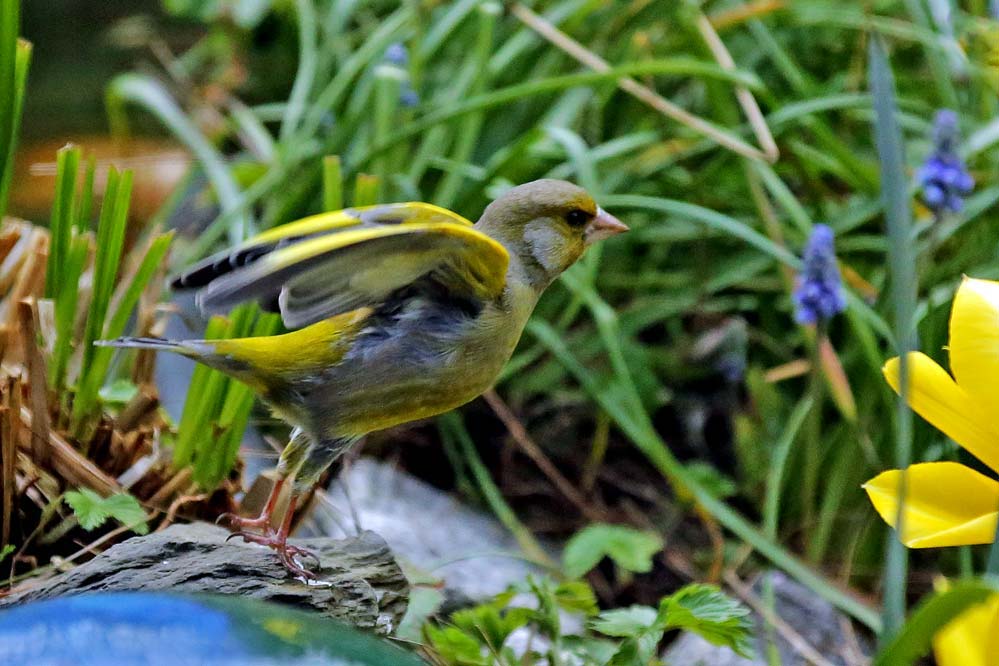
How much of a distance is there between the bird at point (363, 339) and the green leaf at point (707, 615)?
347 mm

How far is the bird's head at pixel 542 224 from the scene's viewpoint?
60.7 inches

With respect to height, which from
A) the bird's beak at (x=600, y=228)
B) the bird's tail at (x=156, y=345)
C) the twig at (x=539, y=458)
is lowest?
the twig at (x=539, y=458)

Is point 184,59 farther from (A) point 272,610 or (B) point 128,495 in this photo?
(A) point 272,610

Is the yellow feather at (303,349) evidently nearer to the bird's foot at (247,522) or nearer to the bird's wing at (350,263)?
the bird's wing at (350,263)

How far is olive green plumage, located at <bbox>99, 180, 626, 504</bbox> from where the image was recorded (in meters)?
1.25

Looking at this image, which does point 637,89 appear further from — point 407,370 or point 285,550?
point 285,550

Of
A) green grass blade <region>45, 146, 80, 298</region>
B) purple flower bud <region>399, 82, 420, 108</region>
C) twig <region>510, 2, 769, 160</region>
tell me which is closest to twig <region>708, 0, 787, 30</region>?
twig <region>510, 2, 769, 160</region>

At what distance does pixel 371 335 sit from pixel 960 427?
67cm

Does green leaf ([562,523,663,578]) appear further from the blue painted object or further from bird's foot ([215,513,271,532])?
the blue painted object

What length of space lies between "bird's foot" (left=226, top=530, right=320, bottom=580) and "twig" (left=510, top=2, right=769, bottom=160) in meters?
1.18

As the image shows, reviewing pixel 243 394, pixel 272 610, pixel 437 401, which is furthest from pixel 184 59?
pixel 272 610

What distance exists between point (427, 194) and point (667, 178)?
0.50 m

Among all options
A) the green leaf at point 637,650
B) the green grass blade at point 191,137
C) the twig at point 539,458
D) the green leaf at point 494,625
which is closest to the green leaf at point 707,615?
the green leaf at point 637,650

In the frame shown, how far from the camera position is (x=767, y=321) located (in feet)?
8.06
